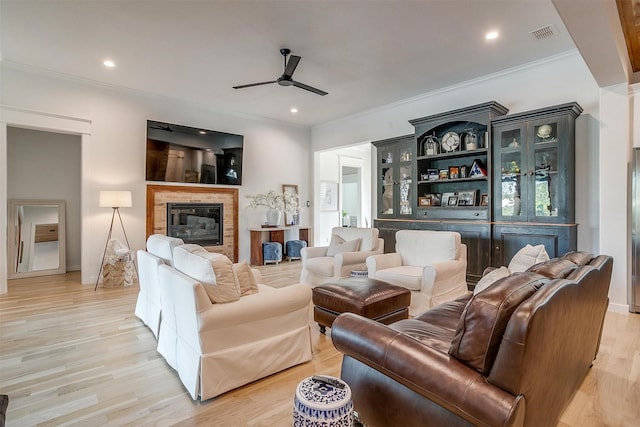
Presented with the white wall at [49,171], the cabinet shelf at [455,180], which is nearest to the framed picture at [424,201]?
the cabinet shelf at [455,180]

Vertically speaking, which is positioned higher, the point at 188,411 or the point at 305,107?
the point at 305,107

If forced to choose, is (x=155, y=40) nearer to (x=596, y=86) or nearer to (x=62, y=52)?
(x=62, y=52)

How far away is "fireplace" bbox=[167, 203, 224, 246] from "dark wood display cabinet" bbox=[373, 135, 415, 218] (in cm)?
311

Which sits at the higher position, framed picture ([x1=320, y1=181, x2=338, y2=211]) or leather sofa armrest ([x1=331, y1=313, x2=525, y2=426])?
framed picture ([x1=320, y1=181, x2=338, y2=211])

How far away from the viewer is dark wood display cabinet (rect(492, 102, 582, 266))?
148 inches

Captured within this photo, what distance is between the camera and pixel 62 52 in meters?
4.02

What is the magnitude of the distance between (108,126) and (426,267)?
202 inches

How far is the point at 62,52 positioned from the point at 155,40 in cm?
135

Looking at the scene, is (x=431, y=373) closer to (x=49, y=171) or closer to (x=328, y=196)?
(x=49, y=171)

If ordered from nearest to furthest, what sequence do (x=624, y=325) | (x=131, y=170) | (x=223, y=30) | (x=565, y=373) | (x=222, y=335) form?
1. (x=565, y=373)
2. (x=222, y=335)
3. (x=624, y=325)
4. (x=223, y=30)
5. (x=131, y=170)

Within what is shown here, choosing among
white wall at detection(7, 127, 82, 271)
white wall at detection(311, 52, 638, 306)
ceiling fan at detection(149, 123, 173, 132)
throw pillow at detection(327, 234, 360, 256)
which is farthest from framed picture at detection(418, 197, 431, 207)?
white wall at detection(7, 127, 82, 271)

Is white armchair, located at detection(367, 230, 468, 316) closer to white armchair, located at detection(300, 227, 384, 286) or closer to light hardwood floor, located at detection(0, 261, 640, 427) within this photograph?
white armchair, located at detection(300, 227, 384, 286)

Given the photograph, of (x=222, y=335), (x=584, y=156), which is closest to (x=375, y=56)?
(x=584, y=156)

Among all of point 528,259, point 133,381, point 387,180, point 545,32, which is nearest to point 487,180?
point 387,180
